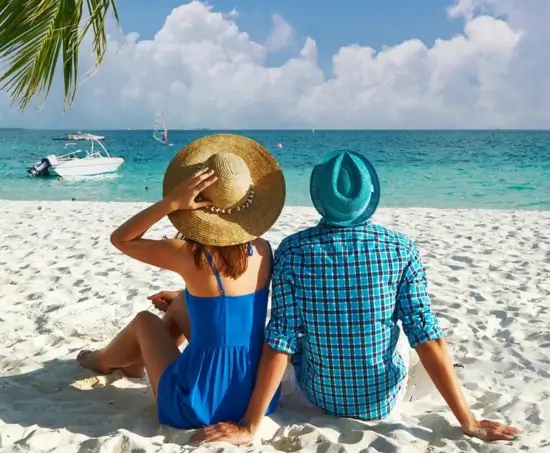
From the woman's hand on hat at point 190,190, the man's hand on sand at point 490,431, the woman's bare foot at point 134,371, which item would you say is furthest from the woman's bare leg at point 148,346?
the man's hand on sand at point 490,431

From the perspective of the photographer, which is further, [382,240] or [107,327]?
[107,327]

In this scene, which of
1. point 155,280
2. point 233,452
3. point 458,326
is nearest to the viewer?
point 233,452

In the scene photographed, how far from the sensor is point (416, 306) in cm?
222

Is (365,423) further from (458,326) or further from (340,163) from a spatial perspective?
(458,326)

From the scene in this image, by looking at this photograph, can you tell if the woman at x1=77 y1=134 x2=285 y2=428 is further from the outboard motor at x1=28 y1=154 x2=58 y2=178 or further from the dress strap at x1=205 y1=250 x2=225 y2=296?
the outboard motor at x1=28 y1=154 x2=58 y2=178

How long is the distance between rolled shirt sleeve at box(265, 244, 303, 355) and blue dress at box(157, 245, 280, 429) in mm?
102

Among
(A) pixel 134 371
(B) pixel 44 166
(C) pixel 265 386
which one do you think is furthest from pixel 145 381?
(B) pixel 44 166

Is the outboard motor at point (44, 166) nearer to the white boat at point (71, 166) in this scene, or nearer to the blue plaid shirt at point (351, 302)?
the white boat at point (71, 166)

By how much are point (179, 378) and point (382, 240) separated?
967mm

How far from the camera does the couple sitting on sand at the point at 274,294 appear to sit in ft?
7.22

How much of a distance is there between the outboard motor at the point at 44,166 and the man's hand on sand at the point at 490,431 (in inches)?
795

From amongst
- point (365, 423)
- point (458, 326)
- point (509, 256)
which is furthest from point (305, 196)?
point (365, 423)

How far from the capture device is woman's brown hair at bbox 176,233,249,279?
7.38ft

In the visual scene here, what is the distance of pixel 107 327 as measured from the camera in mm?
3873
